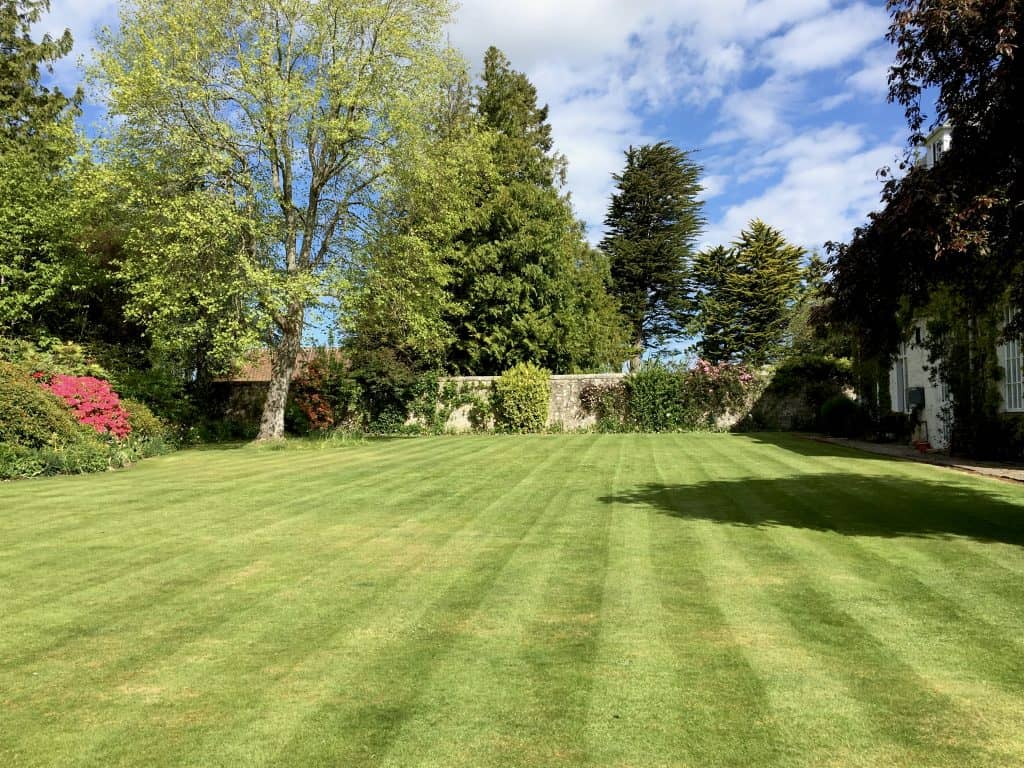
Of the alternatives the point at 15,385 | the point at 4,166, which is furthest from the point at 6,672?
the point at 4,166

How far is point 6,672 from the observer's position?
3711mm

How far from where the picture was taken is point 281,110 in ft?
56.8

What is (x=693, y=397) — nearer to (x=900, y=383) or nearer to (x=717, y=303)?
(x=900, y=383)

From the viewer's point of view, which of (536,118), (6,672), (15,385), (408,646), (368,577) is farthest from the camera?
(536,118)

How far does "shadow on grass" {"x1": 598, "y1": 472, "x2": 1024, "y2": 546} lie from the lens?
6.86 metres

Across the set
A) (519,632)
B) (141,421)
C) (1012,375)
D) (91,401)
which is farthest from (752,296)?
(519,632)

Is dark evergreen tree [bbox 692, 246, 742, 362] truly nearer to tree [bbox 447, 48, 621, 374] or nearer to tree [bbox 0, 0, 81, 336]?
tree [bbox 447, 48, 621, 374]

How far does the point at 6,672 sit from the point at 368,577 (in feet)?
7.54

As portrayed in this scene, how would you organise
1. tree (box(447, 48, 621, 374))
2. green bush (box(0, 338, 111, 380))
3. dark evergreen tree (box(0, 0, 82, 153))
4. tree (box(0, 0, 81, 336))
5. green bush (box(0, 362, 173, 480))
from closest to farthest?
green bush (box(0, 362, 173, 480)) → green bush (box(0, 338, 111, 380)) → tree (box(0, 0, 81, 336)) → dark evergreen tree (box(0, 0, 82, 153)) → tree (box(447, 48, 621, 374))

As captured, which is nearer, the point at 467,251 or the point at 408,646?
the point at 408,646

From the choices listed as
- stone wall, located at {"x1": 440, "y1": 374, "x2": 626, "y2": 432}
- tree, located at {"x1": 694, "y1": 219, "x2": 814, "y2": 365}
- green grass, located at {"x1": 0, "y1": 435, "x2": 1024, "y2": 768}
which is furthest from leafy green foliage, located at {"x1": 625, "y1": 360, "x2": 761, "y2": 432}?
tree, located at {"x1": 694, "y1": 219, "x2": 814, "y2": 365}

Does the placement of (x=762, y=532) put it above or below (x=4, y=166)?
below

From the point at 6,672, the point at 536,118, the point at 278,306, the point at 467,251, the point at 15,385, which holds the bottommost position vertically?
the point at 6,672

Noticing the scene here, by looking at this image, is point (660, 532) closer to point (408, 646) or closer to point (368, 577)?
point (368, 577)
